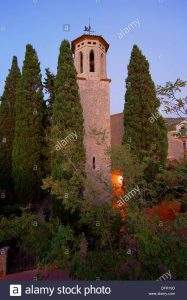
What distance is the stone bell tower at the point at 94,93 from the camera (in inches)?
899

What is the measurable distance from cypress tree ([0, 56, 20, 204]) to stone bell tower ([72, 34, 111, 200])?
430 centimetres

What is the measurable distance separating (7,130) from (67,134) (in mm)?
5880

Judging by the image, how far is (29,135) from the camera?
22.4 m

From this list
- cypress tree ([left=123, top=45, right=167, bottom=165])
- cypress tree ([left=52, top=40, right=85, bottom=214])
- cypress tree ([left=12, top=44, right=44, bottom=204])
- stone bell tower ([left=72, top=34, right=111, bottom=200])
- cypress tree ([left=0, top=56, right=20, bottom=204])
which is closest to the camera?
cypress tree ([left=52, top=40, right=85, bottom=214])

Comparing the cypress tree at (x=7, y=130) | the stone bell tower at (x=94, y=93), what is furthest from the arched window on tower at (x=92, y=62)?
the cypress tree at (x=7, y=130)

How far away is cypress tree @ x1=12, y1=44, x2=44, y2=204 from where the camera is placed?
2189 cm

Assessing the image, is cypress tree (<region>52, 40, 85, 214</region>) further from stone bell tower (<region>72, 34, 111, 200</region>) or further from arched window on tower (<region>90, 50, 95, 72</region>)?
arched window on tower (<region>90, 50, 95, 72</region>)

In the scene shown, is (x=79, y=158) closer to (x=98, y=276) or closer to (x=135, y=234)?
(x=135, y=234)

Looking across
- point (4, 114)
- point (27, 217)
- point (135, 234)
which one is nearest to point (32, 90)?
point (4, 114)

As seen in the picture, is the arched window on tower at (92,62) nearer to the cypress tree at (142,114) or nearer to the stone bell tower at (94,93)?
the stone bell tower at (94,93)

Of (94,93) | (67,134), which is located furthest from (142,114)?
(67,134)

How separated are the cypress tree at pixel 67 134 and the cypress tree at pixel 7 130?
4.23 meters

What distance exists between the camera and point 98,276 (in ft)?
42.7

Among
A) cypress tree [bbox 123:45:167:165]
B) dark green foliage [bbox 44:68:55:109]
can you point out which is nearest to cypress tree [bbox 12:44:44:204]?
dark green foliage [bbox 44:68:55:109]
